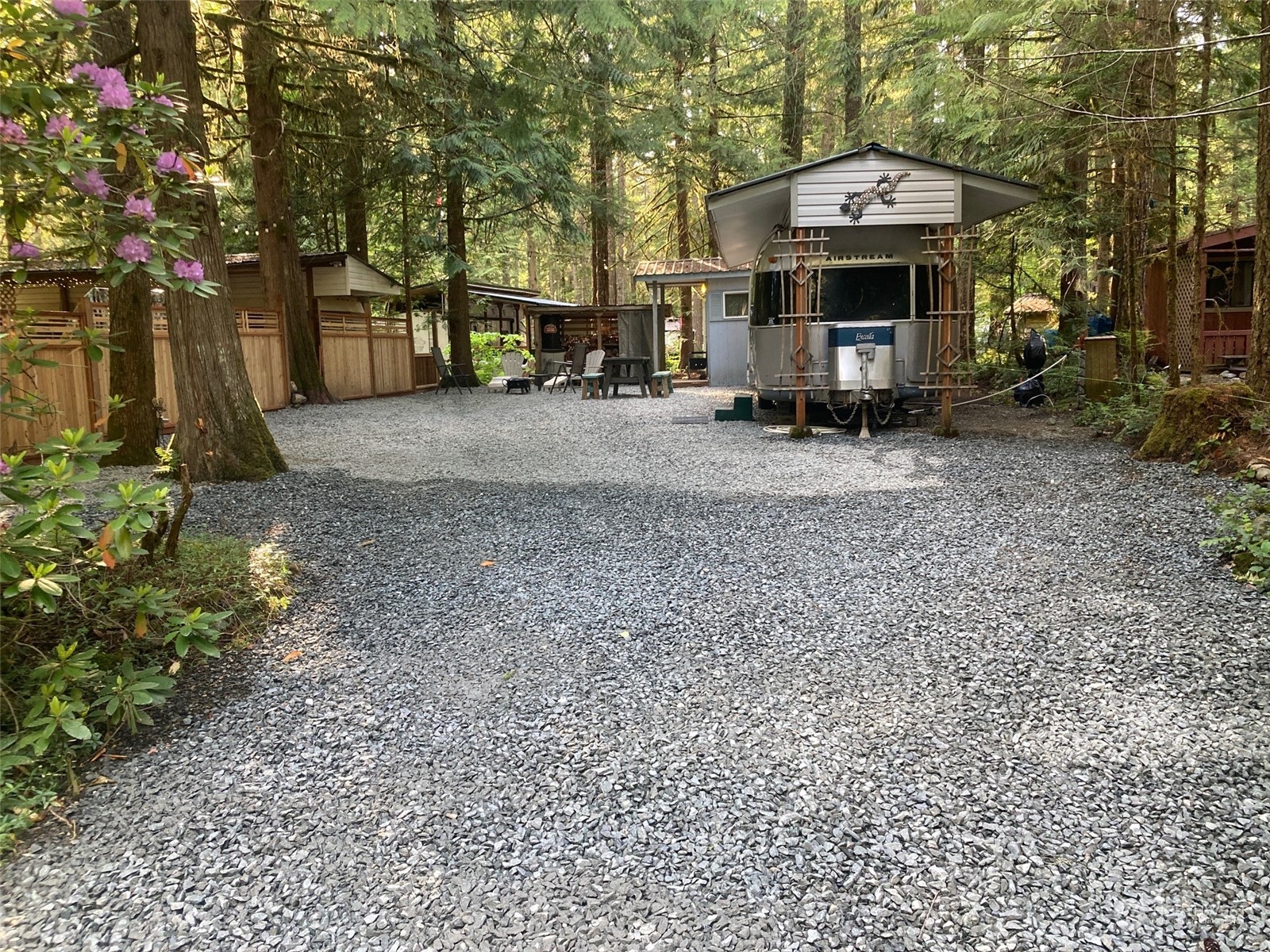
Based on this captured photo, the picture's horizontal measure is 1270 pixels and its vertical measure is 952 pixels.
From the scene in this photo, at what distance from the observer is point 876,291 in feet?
32.3

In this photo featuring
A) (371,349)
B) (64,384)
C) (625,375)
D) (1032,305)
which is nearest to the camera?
(64,384)

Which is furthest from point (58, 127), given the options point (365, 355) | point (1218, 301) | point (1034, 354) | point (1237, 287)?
point (1237, 287)

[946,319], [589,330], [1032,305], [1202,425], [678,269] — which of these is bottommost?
[1202,425]

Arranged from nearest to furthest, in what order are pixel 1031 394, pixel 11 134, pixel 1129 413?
pixel 11 134 → pixel 1129 413 → pixel 1031 394

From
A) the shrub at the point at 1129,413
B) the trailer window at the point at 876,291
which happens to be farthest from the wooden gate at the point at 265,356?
the shrub at the point at 1129,413

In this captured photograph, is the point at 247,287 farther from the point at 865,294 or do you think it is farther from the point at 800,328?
the point at 865,294

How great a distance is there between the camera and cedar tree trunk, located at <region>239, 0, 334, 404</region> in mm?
12633

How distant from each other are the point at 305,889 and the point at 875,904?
1.38 meters

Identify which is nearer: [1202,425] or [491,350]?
[1202,425]

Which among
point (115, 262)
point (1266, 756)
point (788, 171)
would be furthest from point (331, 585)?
point (788, 171)

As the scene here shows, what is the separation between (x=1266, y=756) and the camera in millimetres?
2398

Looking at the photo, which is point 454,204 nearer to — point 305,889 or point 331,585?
point 331,585

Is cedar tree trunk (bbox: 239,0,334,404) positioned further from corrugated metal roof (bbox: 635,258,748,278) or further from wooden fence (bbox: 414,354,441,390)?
corrugated metal roof (bbox: 635,258,748,278)

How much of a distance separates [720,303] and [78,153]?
709 inches
